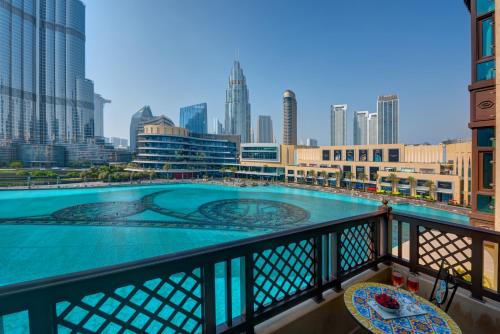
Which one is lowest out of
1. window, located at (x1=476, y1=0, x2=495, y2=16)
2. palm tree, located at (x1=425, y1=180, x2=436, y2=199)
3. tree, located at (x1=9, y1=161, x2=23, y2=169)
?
palm tree, located at (x1=425, y1=180, x2=436, y2=199)

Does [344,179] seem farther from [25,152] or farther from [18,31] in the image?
[18,31]

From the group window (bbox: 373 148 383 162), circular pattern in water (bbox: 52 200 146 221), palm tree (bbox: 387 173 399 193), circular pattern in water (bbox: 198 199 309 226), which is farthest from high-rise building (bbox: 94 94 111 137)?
palm tree (bbox: 387 173 399 193)

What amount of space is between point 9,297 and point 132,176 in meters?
40.1

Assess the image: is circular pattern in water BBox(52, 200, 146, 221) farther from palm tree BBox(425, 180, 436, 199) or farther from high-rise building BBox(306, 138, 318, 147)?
high-rise building BBox(306, 138, 318, 147)

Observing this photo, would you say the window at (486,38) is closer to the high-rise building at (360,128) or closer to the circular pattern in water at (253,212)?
the circular pattern in water at (253,212)

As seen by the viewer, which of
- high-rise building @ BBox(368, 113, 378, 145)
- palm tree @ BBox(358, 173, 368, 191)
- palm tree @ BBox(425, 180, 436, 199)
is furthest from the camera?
high-rise building @ BBox(368, 113, 378, 145)

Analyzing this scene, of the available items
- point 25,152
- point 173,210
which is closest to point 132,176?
point 173,210

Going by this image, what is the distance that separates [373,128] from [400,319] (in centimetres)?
8579

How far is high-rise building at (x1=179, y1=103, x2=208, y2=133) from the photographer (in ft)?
290

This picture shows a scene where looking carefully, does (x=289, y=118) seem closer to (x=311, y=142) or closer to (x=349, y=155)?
(x=349, y=155)

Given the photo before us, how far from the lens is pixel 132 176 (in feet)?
118

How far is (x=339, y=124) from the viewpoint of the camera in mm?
90188

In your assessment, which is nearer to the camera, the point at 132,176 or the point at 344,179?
the point at 344,179

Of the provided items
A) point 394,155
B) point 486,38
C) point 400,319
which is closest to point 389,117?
point 394,155
